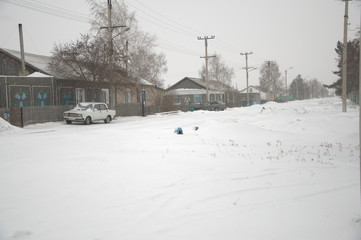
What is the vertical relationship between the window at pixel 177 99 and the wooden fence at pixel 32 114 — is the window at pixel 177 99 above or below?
above

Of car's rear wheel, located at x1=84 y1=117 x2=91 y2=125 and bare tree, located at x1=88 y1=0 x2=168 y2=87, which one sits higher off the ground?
bare tree, located at x1=88 y1=0 x2=168 y2=87

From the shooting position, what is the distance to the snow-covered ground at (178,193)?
3953 mm

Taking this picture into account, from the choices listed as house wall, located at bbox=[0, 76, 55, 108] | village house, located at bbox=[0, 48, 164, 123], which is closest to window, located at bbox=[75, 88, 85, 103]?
village house, located at bbox=[0, 48, 164, 123]

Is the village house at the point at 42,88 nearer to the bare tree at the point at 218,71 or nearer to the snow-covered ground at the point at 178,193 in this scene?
the snow-covered ground at the point at 178,193

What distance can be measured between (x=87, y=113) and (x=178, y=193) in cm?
1762

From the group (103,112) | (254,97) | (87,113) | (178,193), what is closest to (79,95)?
(103,112)

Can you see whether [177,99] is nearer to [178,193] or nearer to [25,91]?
[25,91]

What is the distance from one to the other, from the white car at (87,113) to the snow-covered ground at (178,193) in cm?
1122

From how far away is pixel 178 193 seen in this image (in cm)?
542

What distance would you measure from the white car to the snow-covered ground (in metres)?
11.2

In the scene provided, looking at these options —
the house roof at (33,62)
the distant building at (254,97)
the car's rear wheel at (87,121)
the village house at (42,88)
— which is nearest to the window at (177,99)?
the distant building at (254,97)

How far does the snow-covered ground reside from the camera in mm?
3953

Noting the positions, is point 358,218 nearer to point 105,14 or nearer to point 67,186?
point 67,186

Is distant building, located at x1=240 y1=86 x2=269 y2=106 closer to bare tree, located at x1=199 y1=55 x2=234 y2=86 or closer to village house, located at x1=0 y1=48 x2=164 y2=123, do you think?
bare tree, located at x1=199 y1=55 x2=234 y2=86
